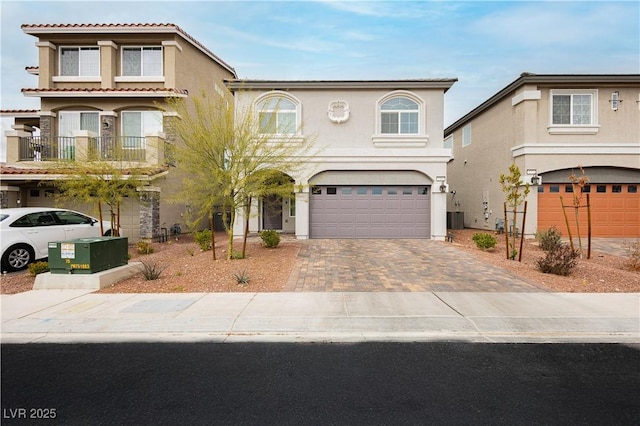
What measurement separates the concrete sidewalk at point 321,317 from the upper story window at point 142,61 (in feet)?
46.0

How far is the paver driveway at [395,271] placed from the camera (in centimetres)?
836

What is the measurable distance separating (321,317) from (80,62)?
20006 mm

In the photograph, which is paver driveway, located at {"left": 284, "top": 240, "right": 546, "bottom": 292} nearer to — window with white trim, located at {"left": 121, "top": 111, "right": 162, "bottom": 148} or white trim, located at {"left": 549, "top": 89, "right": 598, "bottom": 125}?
white trim, located at {"left": 549, "top": 89, "right": 598, "bottom": 125}

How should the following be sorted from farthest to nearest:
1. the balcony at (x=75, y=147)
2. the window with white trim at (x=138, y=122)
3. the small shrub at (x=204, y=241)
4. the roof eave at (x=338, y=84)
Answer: the window with white trim at (x=138, y=122), the roof eave at (x=338, y=84), the balcony at (x=75, y=147), the small shrub at (x=204, y=241)

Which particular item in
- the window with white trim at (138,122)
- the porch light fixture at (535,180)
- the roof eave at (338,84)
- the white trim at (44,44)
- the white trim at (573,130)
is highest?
the white trim at (44,44)

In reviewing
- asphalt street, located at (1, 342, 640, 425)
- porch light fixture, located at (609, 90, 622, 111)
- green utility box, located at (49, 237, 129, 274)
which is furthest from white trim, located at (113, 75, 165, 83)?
porch light fixture, located at (609, 90, 622, 111)

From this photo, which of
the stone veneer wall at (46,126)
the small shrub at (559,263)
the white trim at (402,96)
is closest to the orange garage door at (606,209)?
the white trim at (402,96)

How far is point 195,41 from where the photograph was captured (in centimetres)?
1905

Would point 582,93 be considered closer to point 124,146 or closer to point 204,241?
A: point 204,241

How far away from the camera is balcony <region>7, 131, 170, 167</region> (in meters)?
15.4

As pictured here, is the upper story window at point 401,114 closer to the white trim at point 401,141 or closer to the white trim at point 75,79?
the white trim at point 401,141

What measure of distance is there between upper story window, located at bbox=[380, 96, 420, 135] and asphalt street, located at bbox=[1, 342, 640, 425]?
500 inches

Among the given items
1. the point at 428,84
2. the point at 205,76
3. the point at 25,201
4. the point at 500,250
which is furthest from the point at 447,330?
the point at 205,76

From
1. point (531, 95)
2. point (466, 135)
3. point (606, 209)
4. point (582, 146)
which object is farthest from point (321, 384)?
point (466, 135)
